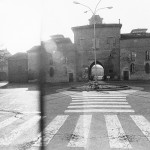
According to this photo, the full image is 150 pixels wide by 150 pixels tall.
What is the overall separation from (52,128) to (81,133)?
49.8 inches

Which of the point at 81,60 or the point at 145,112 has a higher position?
the point at 81,60

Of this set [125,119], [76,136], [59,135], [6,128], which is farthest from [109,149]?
[6,128]

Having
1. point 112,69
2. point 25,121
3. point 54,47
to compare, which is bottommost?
point 25,121

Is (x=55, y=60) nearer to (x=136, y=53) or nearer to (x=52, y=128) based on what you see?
(x=136, y=53)

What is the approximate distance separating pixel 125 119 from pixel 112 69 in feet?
103

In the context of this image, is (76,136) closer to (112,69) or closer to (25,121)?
(25,121)

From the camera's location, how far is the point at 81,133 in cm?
628

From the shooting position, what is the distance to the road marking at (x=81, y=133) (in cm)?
536

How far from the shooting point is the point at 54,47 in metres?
41.3

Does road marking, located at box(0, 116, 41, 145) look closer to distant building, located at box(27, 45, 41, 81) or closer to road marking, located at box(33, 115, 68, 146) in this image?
road marking, located at box(33, 115, 68, 146)

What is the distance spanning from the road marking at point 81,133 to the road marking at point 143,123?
192 cm

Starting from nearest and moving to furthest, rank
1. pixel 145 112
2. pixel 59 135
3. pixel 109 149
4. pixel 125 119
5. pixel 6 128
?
pixel 109 149 < pixel 59 135 < pixel 6 128 < pixel 125 119 < pixel 145 112

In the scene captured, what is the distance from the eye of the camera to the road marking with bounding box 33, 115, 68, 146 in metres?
5.69

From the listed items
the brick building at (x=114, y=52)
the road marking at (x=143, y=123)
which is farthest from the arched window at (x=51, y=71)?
the road marking at (x=143, y=123)
